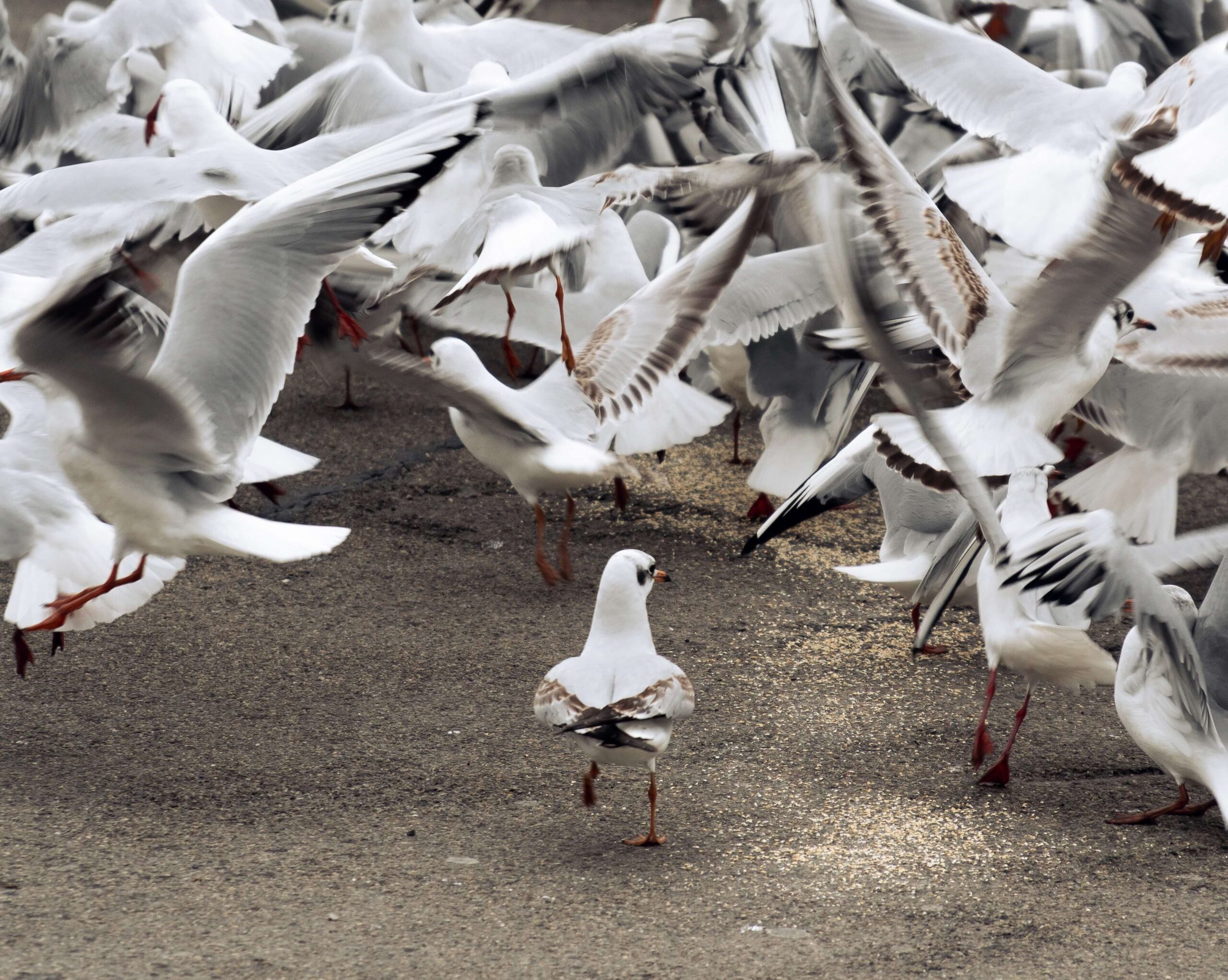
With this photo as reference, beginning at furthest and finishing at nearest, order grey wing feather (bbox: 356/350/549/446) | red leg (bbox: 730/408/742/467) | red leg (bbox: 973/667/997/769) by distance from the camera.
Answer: red leg (bbox: 730/408/742/467), grey wing feather (bbox: 356/350/549/446), red leg (bbox: 973/667/997/769)

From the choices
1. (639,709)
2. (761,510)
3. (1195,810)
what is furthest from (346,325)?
(1195,810)

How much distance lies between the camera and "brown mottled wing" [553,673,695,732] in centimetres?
267

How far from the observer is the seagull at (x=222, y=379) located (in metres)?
3.08

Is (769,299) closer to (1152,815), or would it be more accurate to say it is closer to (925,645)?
(925,645)

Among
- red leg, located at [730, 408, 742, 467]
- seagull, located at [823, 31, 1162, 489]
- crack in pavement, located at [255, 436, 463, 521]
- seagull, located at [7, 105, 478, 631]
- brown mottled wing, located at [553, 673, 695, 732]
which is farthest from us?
red leg, located at [730, 408, 742, 467]

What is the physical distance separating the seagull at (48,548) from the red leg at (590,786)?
1.23 meters

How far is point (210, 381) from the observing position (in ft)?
10.6

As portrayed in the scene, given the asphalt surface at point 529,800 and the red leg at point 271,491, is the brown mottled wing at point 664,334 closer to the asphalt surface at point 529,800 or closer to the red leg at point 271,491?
the asphalt surface at point 529,800

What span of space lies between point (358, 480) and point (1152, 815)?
9.63ft

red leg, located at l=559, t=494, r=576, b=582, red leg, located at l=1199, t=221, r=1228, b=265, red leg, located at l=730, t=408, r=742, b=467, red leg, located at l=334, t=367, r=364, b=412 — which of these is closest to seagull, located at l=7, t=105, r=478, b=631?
red leg, located at l=559, t=494, r=576, b=582

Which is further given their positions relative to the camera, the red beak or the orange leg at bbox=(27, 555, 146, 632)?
the red beak

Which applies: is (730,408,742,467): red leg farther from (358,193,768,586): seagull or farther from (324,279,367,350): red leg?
(324,279,367,350): red leg

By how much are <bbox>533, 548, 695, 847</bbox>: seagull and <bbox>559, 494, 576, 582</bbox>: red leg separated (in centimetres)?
128

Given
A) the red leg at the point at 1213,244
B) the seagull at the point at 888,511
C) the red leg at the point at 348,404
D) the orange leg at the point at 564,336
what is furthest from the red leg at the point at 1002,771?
the red leg at the point at 348,404
